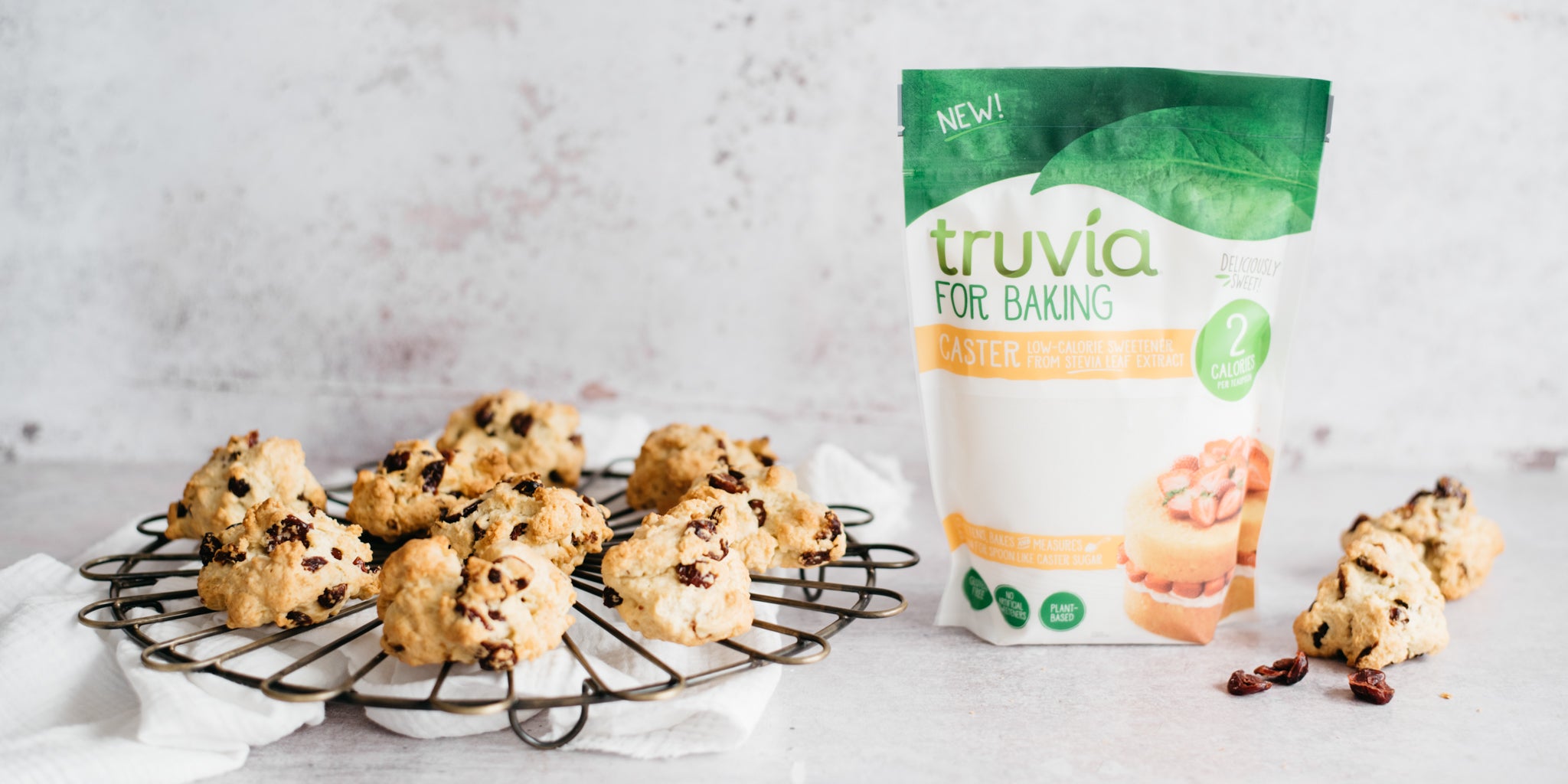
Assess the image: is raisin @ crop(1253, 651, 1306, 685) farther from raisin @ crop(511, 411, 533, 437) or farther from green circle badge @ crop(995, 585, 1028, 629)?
raisin @ crop(511, 411, 533, 437)

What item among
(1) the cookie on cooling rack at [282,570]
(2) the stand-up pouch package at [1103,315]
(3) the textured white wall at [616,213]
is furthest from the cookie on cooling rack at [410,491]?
(3) the textured white wall at [616,213]

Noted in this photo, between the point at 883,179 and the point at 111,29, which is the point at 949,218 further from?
the point at 111,29

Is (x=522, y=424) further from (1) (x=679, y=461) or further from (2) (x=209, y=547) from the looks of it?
(2) (x=209, y=547)

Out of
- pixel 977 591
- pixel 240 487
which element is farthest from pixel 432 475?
pixel 977 591

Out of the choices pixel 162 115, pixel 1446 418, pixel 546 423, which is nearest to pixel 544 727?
pixel 546 423

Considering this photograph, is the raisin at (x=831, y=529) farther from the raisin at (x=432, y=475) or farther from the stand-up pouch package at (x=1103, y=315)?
the raisin at (x=432, y=475)

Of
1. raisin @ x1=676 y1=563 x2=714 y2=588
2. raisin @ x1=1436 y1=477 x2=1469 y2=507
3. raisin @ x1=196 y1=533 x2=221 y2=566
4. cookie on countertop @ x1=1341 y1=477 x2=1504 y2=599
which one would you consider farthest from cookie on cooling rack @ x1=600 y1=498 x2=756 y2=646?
raisin @ x1=1436 y1=477 x2=1469 y2=507
